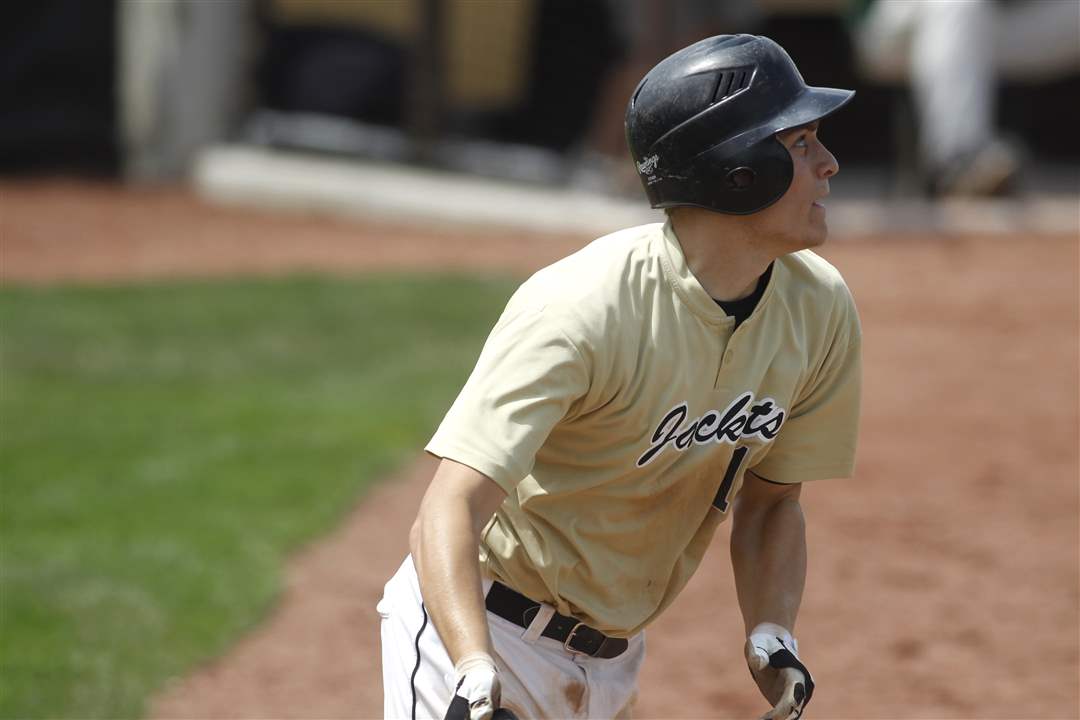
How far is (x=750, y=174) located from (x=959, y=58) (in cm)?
761

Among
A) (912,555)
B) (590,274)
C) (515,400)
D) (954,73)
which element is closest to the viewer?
(515,400)

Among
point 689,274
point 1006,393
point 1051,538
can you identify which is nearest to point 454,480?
point 689,274

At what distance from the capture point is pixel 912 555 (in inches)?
224

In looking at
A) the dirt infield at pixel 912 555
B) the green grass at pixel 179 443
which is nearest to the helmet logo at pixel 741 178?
the dirt infield at pixel 912 555

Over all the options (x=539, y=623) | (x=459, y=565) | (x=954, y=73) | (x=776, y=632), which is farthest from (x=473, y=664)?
(x=954, y=73)

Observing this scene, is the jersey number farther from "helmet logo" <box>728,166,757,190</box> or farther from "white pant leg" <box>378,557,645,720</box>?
"helmet logo" <box>728,166,757,190</box>

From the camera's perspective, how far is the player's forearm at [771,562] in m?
2.82

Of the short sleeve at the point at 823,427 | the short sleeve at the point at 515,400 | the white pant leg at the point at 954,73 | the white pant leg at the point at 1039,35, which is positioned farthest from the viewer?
the white pant leg at the point at 1039,35

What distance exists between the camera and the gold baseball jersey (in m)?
2.36

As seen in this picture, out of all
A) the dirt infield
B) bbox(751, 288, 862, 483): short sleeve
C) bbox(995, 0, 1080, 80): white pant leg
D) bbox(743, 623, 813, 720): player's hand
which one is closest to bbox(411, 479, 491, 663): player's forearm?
bbox(743, 623, 813, 720): player's hand

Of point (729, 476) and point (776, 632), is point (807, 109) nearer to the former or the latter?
point (729, 476)

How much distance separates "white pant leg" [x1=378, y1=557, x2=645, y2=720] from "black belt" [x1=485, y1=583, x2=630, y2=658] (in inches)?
0.6

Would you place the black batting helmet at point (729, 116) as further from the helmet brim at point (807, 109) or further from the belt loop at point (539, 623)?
the belt loop at point (539, 623)

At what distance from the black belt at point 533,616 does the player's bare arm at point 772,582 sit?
298 mm
